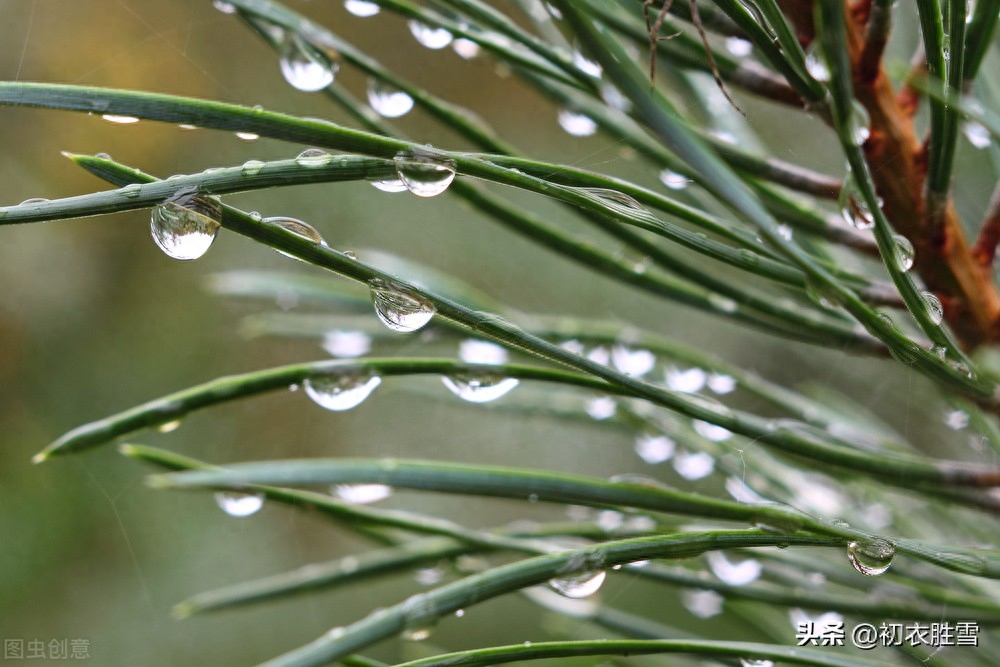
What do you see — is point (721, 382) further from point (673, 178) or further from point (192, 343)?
point (192, 343)

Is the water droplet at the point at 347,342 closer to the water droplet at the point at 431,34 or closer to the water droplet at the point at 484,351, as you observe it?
the water droplet at the point at 484,351

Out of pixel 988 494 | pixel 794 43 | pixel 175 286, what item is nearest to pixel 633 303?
pixel 175 286

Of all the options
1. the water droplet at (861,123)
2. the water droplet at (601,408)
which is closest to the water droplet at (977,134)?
the water droplet at (861,123)

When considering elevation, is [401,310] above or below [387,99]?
below

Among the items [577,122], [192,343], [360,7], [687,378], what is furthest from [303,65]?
[192,343]

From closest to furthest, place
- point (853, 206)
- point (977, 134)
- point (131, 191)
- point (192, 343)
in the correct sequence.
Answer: point (131, 191), point (853, 206), point (977, 134), point (192, 343)
